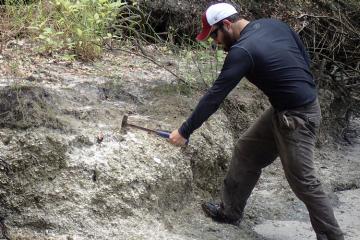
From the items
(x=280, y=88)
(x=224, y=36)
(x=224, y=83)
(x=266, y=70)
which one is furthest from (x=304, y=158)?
(x=224, y=36)

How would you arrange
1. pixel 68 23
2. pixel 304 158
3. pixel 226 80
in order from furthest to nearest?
pixel 68 23 → pixel 304 158 → pixel 226 80

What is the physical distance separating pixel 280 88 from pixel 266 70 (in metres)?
0.19

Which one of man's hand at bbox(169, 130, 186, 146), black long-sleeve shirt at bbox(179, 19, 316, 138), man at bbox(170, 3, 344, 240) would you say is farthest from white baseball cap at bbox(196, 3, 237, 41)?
man's hand at bbox(169, 130, 186, 146)

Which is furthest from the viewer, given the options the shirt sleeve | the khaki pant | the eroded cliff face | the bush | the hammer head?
the bush

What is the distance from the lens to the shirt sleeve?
4.01 metres

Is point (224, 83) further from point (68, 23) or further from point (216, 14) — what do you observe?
point (68, 23)

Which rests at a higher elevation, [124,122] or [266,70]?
[266,70]

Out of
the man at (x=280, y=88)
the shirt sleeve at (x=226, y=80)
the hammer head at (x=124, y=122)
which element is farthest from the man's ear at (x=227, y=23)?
the hammer head at (x=124, y=122)

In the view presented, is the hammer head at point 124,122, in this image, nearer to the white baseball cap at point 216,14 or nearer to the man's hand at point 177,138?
the man's hand at point 177,138

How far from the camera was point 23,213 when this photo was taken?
13.6 ft

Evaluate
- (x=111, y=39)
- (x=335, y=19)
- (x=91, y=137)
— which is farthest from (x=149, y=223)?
(x=335, y=19)

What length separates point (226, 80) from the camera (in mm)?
4043

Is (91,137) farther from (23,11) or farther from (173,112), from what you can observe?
(23,11)

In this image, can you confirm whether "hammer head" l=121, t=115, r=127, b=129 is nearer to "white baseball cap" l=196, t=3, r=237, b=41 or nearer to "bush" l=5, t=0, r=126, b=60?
"white baseball cap" l=196, t=3, r=237, b=41
